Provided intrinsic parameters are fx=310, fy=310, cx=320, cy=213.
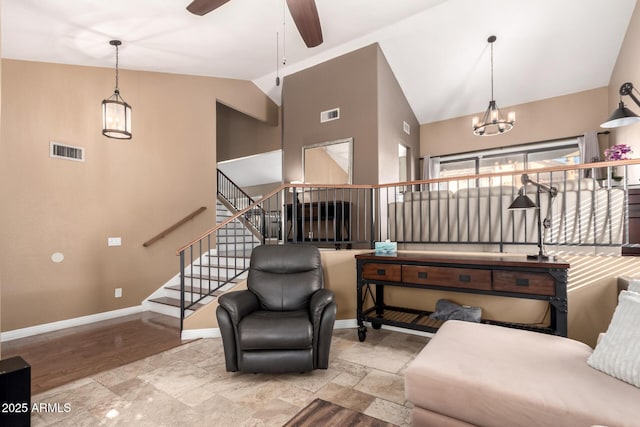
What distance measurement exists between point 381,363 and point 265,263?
1.45m

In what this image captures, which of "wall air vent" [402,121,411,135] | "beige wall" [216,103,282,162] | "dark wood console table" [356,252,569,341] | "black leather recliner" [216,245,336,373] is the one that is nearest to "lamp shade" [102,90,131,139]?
"black leather recliner" [216,245,336,373]

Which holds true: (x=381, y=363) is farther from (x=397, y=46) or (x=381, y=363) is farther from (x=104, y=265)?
(x=397, y=46)

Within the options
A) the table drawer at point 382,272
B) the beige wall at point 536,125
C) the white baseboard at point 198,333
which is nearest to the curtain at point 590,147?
the beige wall at point 536,125

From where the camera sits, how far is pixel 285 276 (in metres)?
3.08

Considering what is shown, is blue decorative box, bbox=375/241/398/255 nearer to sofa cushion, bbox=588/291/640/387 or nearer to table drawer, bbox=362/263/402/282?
table drawer, bbox=362/263/402/282

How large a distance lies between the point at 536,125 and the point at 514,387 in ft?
21.7

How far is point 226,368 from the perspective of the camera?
255 centimetres

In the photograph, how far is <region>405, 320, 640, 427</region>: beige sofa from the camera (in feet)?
4.09

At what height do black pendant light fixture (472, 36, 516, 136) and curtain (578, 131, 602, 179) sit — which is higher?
black pendant light fixture (472, 36, 516, 136)

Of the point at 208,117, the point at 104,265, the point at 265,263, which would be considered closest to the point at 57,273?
the point at 104,265

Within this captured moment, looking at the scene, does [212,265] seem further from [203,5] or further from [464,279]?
[464,279]

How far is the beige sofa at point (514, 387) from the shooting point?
49.0 inches

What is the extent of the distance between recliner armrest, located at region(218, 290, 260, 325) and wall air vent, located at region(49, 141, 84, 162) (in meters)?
3.08

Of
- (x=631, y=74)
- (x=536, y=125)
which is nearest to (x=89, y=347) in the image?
(x=631, y=74)
